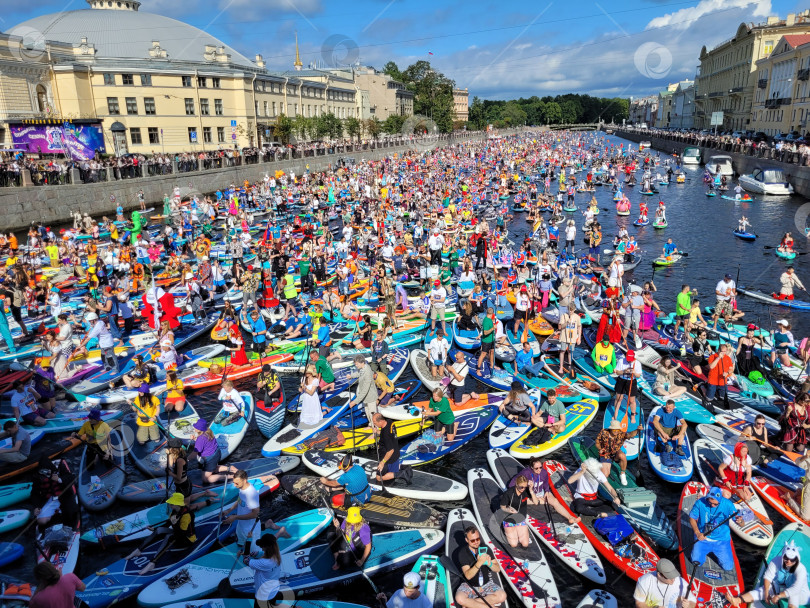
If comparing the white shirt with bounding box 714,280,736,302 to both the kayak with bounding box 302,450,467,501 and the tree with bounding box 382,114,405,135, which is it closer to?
the kayak with bounding box 302,450,467,501

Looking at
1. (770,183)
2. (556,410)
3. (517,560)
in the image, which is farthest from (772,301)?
(770,183)

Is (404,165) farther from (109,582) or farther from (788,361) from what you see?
(109,582)

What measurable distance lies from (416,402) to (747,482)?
6364mm

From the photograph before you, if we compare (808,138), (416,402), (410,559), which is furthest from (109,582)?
(808,138)

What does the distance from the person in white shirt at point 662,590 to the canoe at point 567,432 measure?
4111mm

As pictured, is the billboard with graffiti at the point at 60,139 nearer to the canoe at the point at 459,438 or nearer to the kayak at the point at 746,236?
the canoe at the point at 459,438

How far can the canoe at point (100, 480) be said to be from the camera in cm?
955

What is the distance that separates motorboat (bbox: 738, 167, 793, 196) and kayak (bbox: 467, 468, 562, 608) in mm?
45019

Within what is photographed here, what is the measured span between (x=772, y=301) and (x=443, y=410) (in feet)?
49.3

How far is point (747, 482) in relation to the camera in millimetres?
8945

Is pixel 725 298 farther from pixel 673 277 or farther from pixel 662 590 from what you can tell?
pixel 662 590

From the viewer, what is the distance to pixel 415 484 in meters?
9.62

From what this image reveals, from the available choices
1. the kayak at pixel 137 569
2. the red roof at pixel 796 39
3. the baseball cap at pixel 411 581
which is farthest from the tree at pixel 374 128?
the baseball cap at pixel 411 581

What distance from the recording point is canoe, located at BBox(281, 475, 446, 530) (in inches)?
344
